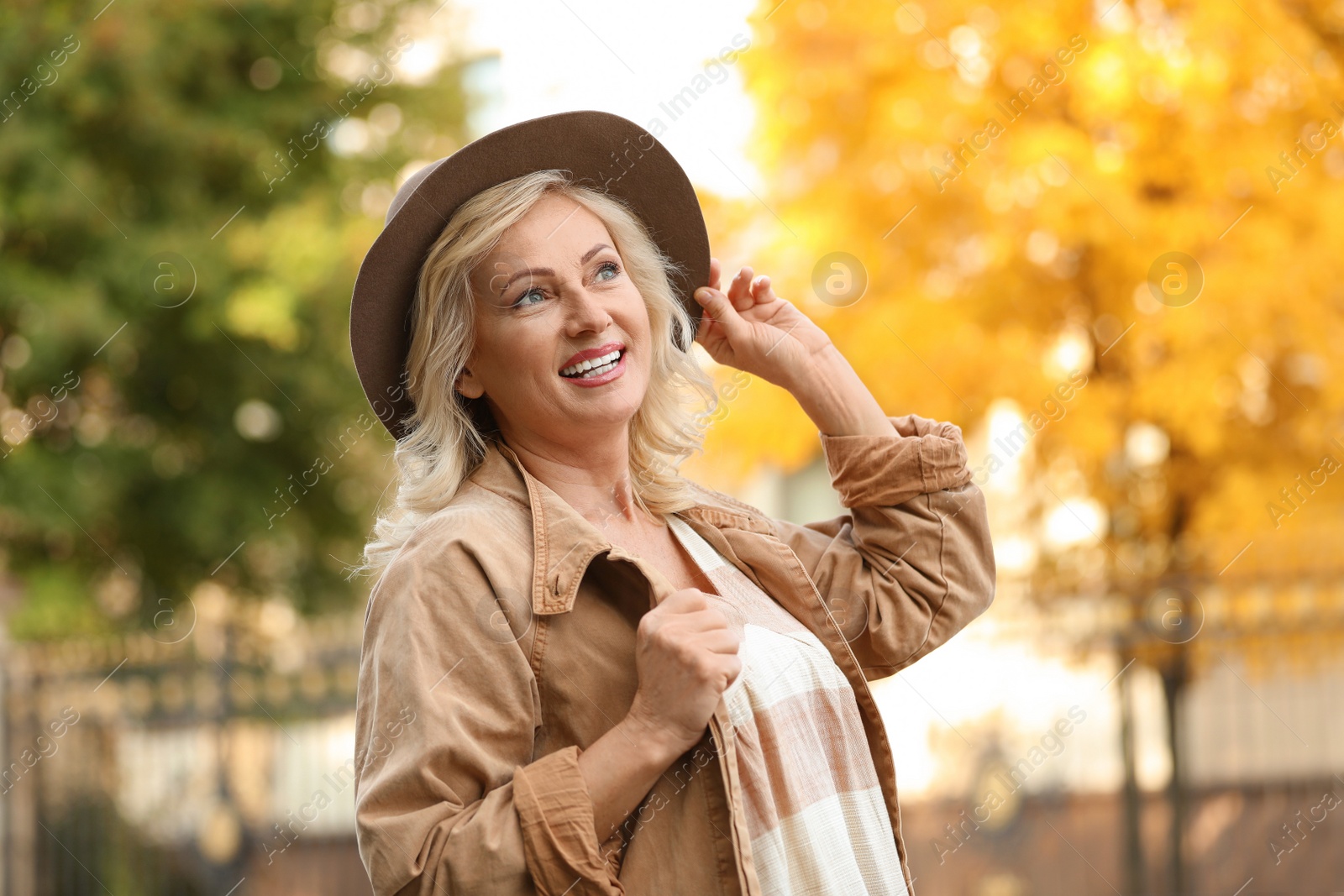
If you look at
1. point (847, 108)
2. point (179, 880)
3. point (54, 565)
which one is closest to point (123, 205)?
point (54, 565)

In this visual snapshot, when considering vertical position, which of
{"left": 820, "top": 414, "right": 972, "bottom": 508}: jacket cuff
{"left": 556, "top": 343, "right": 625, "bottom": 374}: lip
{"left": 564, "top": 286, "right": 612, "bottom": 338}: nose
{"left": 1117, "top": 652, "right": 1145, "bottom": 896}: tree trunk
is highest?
{"left": 564, "top": 286, "right": 612, "bottom": 338}: nose

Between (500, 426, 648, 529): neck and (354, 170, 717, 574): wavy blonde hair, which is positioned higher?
(354, 170, 717, 574): wavy blonde hair

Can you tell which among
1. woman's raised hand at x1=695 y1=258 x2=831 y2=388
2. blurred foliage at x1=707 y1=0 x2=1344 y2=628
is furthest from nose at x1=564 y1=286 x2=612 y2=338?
blurred foliage at x1=707 y1=0 x2=1344 y2=628

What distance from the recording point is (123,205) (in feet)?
28.2

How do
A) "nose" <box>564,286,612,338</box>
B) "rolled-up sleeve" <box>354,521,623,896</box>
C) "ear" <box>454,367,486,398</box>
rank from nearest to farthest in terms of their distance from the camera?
"rolled-up sleeve" <box>354,521,623,896</box> → "nose" <box>564,286,612,338</box> → "ear" <box>454,367,486,398</box>

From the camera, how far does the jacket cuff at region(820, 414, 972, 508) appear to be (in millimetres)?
2320

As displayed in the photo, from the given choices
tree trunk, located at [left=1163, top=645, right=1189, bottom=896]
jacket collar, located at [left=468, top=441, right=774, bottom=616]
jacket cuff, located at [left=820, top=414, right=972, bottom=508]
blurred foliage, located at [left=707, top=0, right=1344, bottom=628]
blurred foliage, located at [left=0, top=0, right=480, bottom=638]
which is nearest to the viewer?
jacket collar, located at [left=468, top=441, right=774, bottom=616]

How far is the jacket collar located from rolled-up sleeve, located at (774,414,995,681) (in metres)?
0.51

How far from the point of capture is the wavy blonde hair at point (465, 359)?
2047mm

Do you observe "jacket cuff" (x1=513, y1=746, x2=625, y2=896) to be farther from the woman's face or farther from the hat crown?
the hat crown

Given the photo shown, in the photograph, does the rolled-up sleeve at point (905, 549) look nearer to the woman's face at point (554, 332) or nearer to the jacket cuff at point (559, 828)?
the woman's face at point (554, 332)

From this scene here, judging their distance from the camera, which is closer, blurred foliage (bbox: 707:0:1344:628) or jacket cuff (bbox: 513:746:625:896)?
jacket cuff (bbox: 513:746:625:896)

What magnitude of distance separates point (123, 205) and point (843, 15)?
4.91 meters

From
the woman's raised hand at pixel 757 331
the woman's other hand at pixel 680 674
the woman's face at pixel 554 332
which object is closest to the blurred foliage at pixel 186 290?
the woman's raised hand at pixel 757 331
